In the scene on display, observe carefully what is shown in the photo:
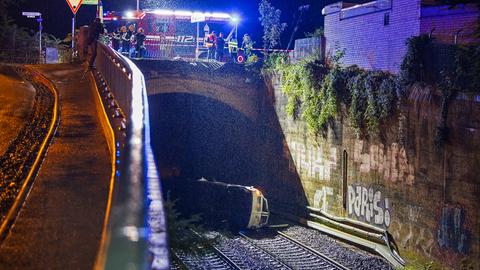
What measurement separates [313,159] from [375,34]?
16.7ft

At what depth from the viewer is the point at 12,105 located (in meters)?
13.0

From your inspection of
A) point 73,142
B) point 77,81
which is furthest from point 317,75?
point 73,142

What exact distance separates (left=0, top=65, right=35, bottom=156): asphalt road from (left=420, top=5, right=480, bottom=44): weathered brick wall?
10.4 meters

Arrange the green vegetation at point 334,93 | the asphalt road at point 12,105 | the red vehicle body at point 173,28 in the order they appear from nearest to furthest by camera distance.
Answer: the asphalt road at point 12,105, the green vegetation at point 334,93, the red vehicle body at point 173,28

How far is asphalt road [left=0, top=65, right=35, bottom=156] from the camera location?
10.3 meters

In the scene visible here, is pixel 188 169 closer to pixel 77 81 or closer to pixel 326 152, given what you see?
pixel 326 152

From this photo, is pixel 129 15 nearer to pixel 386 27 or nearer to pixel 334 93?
pixel 334 93

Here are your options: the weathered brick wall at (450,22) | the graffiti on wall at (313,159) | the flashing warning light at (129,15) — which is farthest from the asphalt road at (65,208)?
the flashing warning light at (129,15)

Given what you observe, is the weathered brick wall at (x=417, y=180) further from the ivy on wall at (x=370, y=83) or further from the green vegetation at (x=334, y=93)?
the green vegetation at (x=334, y=93)

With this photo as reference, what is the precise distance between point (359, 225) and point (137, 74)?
36.0 feet

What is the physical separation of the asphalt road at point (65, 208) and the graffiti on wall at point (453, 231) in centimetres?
847

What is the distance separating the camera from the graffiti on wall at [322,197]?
20.1 m

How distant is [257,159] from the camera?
25469mm

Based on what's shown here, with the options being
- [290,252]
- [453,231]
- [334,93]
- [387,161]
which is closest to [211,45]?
[334,93]
